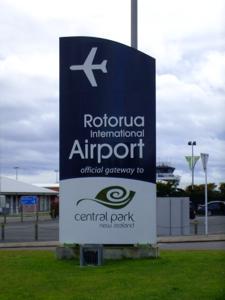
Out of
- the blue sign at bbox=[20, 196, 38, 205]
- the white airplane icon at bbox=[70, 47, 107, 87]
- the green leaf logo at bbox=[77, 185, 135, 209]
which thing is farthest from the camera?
the blue sign at bbox=[20, 196, 38, 205]

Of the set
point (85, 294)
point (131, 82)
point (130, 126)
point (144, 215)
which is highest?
point (131, 82)

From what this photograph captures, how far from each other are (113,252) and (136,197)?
1325 mm

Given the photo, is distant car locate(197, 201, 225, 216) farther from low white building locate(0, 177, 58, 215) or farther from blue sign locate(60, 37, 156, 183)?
blue sign locate(60, 37, 156, 183)

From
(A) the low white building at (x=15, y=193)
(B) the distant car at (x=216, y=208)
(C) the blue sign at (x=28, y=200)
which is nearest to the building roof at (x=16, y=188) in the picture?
(A) the low white building at (x=15, y=193)

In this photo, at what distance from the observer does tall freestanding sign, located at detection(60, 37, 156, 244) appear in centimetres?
1492

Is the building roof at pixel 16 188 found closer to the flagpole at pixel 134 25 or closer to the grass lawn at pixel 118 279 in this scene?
the flagpole at pixel 134 25

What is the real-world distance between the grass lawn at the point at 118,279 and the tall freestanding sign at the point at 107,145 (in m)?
0.88

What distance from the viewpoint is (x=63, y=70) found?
15.5 metres

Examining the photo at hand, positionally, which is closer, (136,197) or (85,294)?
(85,294)

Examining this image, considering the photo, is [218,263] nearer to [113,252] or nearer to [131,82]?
[113,252]

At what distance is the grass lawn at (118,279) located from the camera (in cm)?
975

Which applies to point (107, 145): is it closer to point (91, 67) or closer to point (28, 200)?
point (91, 67)

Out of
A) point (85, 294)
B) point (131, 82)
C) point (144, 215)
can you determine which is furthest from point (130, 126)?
point (85, 294)

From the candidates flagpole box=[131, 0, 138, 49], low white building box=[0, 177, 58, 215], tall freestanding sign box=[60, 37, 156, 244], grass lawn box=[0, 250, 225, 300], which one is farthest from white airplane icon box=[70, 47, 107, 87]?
low white building box=[0, 177, 58, 215]
